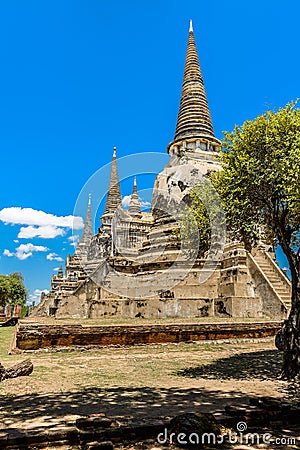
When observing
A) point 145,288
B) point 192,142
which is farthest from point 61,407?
point 192,142

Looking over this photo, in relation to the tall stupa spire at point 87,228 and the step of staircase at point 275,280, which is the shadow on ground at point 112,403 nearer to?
the step of staircase at point 275,280

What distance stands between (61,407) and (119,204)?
1705 inches

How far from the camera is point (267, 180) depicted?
926 centimetres

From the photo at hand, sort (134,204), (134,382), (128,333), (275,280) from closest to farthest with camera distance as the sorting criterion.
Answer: (134,382)
(128,333)
(275,280)
(134,204)


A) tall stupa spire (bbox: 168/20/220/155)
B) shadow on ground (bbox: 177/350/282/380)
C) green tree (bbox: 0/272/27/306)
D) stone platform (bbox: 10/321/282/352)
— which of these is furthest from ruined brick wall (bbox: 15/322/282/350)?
green tree (bbox: 0/272/27/306)

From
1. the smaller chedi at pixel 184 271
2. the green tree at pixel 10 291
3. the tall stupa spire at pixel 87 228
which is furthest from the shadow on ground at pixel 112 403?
the tall stupa spire at pixel 87 228

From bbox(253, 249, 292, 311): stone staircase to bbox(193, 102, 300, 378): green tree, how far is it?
8876mm

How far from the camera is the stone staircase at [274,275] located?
18094 mm

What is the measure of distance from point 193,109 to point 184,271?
1753 centimetres

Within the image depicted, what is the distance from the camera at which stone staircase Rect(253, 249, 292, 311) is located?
18.1 m

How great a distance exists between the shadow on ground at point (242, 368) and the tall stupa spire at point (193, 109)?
77.6 feet

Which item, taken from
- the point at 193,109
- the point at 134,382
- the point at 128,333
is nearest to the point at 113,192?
the point at 193,109

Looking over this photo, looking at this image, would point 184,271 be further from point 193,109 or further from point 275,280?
point 193,109

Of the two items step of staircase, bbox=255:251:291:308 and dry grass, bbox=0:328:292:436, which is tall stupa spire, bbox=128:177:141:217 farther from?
dry grass, bbox=0:328:292:436
